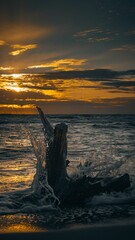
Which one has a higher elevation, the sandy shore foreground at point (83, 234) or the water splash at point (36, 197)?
the water splash at point (36, 197)

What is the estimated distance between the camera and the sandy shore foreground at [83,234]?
4.20 metres

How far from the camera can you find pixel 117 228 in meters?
4.53

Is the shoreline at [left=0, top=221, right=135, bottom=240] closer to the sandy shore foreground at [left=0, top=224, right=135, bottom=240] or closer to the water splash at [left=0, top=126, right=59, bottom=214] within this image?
the sandy shore foreground at [left=0, top=224, right=135, bottom=240]

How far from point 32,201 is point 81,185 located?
1013 millimetres

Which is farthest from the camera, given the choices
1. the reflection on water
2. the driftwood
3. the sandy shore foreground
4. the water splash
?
the driftwood

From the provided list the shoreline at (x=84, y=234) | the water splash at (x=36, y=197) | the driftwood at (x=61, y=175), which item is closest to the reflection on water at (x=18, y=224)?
the shoreline at (x=84, y=234)

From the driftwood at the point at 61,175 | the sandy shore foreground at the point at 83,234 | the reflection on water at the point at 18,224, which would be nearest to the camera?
the sandy shore foreground at the point at 83,234

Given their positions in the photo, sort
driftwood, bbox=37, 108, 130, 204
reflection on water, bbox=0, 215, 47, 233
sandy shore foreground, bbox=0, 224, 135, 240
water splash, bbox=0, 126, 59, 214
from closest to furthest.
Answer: sandy shore foreground, bbox=0, 224, 135, 240, reflection on water, bbox=0, 215, 47, 233, water splash, bbox=0, 126, 59, 214, driftwood, bbox=37, 108, 130, 204

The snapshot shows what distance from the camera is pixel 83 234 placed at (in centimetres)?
432

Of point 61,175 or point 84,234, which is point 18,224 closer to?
point 84,234

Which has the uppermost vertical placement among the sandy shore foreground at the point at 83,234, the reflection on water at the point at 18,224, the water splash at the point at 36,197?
the water splash at the point at 36,197

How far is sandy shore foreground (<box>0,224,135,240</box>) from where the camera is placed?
420cm

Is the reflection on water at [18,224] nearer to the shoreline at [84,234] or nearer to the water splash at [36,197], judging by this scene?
the shoreline at [84,234]

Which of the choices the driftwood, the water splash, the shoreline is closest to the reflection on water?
the shoreline
